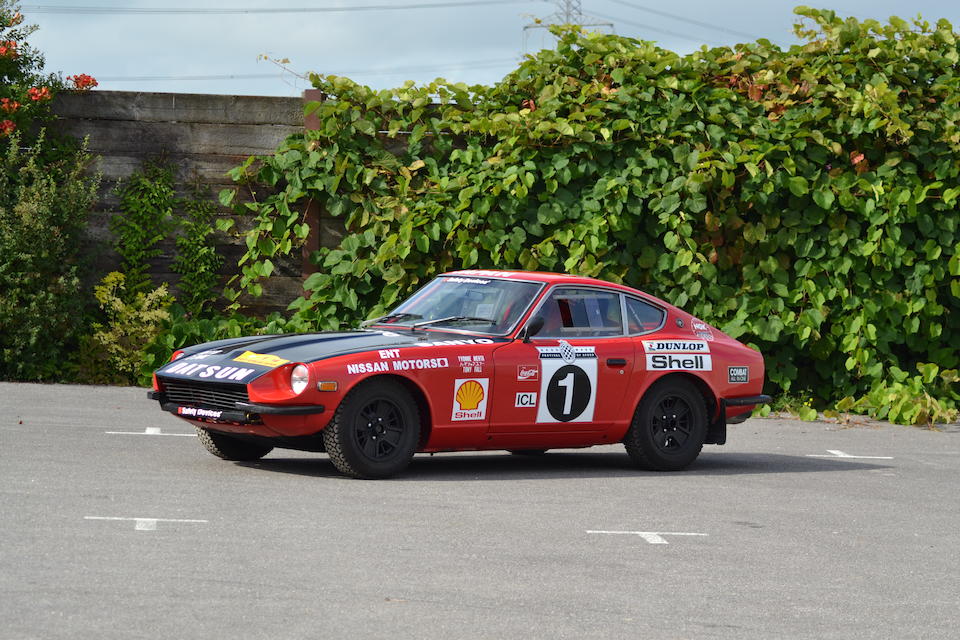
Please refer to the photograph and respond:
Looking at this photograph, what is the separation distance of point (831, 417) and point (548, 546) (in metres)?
7.70

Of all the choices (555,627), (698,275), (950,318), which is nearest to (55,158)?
(698,275)

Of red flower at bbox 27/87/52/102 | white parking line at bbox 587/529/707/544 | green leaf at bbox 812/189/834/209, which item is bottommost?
white parking line at bbox 587/529/707/544

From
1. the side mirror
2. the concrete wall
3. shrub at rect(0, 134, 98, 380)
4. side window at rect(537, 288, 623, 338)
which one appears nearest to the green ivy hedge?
the concrete wall

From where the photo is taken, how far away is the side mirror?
957 cm

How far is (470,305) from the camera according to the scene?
998 cm

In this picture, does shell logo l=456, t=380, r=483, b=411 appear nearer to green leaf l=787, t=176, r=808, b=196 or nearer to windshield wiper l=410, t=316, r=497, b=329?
windshield wiper l=410, t=316, r=497, b=329

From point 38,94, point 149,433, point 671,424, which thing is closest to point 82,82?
point 38,94

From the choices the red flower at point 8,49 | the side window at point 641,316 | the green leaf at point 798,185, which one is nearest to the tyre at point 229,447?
the side window at point 641,316

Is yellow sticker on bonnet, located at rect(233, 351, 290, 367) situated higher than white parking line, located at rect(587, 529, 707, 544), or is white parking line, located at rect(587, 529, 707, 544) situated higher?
yellow sticker on bonnet, located at rect(233, 351, 290, 367)

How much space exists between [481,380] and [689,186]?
17.4 ft

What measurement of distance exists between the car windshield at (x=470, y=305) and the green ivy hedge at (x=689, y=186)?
3.59 metres

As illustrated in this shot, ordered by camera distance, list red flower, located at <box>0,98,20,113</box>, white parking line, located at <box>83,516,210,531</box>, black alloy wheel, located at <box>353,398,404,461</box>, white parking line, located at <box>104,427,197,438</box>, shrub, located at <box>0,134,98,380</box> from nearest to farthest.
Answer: white parking line, located at <box>83,516,210,531</box> < black alloy wheel, located at <box>353,398,404,461</box> < white parking line, located at <box>104,427,197,438</box> < shrub, located at <box>0,134,98,380</box> < red flower, located at <box>0,98,20,113</box>

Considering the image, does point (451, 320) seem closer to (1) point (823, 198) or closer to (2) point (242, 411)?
(2) point (242, 411)

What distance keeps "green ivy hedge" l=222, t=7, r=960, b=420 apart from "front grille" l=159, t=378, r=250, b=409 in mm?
5009
